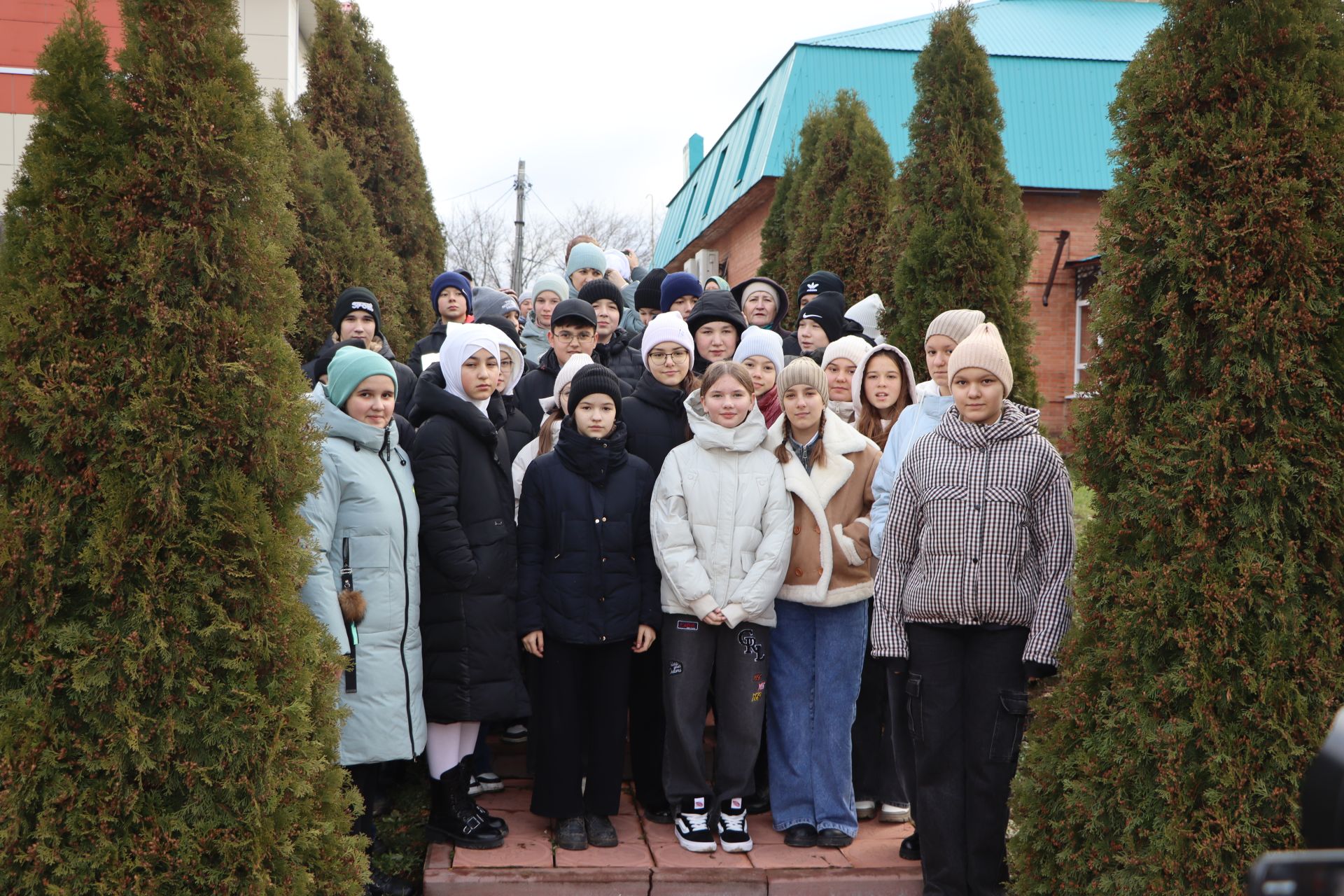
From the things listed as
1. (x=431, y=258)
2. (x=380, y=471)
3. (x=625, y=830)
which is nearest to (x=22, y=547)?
(x=380, y=471)

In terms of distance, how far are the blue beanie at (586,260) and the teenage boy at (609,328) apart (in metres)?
1.73

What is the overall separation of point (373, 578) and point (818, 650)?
191cm

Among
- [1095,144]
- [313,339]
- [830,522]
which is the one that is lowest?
[830,522]

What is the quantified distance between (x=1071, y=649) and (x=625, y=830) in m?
2.17

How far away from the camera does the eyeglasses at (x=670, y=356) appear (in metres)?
5.23

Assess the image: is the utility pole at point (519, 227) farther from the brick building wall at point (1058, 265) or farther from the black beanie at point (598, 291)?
the black beanie at point (598, 291)

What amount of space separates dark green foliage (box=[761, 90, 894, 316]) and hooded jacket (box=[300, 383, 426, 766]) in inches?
215

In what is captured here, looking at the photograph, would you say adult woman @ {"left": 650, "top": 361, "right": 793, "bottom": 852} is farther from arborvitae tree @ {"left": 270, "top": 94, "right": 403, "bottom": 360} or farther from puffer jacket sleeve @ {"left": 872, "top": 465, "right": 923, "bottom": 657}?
arborvitae tree @ {"left": 270, "top": 94, "right": 403, "bottom": 360}

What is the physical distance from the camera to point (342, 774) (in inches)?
134

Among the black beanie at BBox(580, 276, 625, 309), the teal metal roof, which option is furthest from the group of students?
the teal metal roof

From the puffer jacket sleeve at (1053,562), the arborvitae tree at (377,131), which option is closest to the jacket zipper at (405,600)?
the puffer jacket sleeve at (1053,562)

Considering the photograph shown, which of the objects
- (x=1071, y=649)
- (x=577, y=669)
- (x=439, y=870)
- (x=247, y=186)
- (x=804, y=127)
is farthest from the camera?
(x=804, y=127)

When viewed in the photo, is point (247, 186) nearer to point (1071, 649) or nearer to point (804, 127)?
point (1071, 649)

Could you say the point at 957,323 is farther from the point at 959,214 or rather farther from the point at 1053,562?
the point at 959,214
